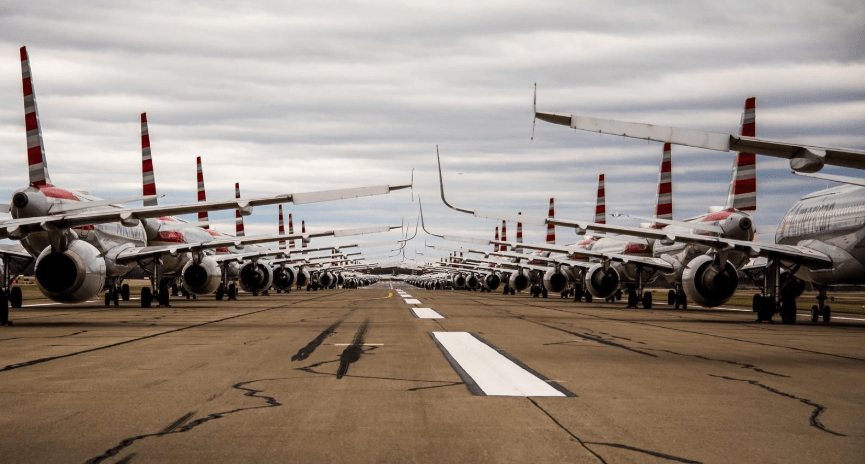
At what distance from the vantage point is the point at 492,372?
40.0 feet

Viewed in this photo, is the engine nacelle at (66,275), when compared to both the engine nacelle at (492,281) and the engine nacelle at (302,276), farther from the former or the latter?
the engine nacelle at (492,281)

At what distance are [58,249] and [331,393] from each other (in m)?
16.7

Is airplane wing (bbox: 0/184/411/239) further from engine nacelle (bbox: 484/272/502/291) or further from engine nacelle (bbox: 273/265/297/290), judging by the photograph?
engine nacelle (bbox: 484/272/502/291)

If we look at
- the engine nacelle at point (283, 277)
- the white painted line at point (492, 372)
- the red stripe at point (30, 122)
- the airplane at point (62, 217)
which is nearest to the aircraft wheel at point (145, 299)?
the airplane at point (62, 217)

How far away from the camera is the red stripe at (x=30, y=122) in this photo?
2789cm

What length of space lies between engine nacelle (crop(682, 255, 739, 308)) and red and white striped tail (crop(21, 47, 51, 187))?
23.4 meters

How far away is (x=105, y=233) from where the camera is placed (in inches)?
1516

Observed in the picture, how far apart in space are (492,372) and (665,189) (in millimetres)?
43100

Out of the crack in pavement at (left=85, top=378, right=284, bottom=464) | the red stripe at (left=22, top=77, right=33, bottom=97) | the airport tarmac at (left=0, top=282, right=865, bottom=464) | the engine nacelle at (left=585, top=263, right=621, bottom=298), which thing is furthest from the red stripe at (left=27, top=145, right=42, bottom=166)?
the engine nacelle at (left=585, top=263, right=621, bottom=298)

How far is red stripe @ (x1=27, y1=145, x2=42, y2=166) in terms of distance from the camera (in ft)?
93.6

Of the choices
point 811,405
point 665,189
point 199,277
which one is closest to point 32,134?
point 199,277

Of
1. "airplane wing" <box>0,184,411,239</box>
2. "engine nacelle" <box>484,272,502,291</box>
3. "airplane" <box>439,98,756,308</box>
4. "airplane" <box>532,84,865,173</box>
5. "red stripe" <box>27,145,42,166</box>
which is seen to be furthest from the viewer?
"engine nacelle" <box>484,272,502,291</box>

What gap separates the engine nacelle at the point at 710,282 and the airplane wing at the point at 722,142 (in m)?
15.9

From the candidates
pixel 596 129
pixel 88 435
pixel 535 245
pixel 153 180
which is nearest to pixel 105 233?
pixel 153 180
